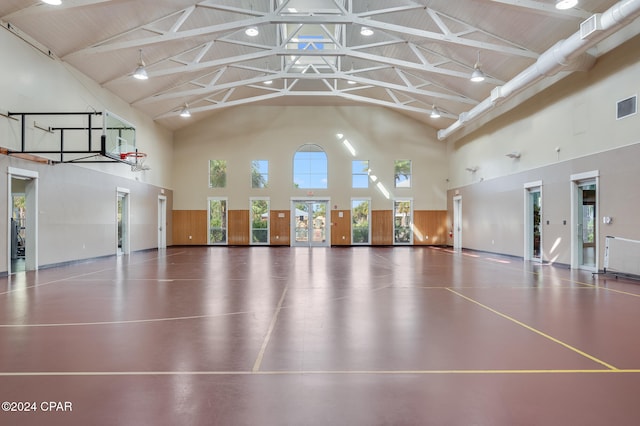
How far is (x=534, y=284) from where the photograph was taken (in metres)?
9.00

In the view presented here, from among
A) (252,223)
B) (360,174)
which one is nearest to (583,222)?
(360,174)

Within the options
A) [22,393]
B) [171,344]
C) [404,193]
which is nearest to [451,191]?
[404,193]

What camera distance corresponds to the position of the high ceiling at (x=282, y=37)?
10.7 m

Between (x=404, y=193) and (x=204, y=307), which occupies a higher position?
(x=404, y=193)

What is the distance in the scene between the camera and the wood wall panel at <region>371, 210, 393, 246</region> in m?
23.5

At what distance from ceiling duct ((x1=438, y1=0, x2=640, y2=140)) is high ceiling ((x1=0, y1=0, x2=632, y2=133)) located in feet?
1.85

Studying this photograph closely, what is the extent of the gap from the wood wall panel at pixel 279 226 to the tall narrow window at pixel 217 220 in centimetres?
275

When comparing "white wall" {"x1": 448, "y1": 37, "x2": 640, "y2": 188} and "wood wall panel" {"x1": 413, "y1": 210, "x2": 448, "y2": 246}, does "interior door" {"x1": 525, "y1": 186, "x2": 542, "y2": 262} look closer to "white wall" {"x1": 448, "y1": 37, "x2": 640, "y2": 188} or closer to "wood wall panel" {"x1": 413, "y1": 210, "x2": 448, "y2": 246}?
"white wall" {"x1": 448, "y1": 37, "x2": 640, "y2": 188}

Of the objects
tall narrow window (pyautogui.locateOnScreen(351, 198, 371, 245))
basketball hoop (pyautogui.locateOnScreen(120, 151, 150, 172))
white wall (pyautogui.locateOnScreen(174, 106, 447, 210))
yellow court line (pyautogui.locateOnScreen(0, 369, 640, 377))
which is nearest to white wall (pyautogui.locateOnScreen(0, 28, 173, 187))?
basketball hoop (pyautogui.locateOnScreen(120, 151, 150, 172))

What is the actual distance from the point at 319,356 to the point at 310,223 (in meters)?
19.7

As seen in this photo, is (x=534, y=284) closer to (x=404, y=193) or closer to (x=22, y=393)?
(x=22, y=393)

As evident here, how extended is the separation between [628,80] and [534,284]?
580 centimetres

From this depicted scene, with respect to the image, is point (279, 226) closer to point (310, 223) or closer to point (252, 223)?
point (252, 223)

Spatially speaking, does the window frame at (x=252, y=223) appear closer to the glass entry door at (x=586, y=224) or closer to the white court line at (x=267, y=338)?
the glass entry door at (x=586, y=224)
